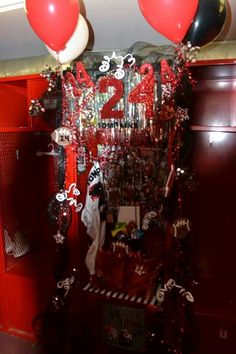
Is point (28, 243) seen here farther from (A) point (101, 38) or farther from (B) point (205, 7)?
(B) point (205, 7)

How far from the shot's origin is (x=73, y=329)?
1.99 meters

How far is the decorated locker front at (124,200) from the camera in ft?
5.60

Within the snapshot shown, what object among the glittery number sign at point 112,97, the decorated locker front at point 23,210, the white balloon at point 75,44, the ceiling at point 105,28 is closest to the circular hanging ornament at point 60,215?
the decorated locker front at point 23,210

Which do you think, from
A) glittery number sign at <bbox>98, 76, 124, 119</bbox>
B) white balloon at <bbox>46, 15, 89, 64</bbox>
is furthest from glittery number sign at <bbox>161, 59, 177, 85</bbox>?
white balloon at <bbox>46, 15, 89, 64</bbox>

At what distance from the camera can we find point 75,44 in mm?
1690

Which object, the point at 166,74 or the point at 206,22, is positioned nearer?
the point at 206,22

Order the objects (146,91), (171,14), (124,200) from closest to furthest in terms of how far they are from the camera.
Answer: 1. (171,14)
2. (146,91)
3. (124,200)

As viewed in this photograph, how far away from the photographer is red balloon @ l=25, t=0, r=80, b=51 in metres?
1.32

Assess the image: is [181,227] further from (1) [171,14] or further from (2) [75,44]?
(2) [75,44]

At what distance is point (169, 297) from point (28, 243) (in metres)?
1.30

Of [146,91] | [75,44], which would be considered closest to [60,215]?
[146,91]

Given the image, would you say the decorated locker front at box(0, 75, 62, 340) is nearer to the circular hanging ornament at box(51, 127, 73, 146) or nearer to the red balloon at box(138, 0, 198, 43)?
the circular hanging ornament at box(51, 127, 73, 146)

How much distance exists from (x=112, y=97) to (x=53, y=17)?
60 cm

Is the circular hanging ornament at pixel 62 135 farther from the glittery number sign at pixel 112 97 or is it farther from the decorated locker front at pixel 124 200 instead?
the glittery number sign at pixel 112 97
